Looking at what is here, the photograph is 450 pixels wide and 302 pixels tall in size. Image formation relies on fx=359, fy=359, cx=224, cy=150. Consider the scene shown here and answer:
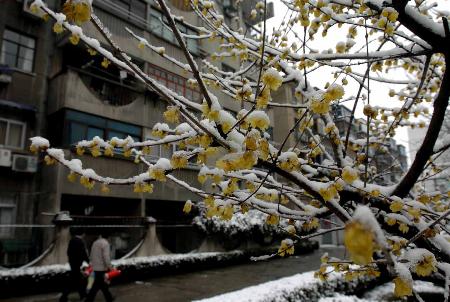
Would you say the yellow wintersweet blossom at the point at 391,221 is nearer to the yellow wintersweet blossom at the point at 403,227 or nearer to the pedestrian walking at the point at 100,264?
the yellow wintersweet blossom at the point at 403,227

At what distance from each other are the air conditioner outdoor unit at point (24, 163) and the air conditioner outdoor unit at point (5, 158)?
17 centimetres

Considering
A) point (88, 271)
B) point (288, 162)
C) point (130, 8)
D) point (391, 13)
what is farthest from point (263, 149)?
point (130, 8)

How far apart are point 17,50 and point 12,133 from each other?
10.8ft

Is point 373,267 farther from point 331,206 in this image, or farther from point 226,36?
point 226,36

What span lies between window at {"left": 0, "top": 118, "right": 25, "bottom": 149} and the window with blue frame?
169cm

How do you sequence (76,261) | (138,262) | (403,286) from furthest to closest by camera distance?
(138,262)
(76,261)
(403,286)

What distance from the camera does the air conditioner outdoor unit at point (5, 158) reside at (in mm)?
12273

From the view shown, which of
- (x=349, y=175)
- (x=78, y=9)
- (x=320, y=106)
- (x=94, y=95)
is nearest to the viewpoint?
(x=78, y=9)

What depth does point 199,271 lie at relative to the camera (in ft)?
45.9

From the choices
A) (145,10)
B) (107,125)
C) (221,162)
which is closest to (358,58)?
(221,162)

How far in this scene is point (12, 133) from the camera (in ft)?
43.8

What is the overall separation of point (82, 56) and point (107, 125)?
3551mm

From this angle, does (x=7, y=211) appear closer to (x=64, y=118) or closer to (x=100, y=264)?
(x=64, y=118)

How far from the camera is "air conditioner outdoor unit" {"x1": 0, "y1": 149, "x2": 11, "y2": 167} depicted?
12273mm
